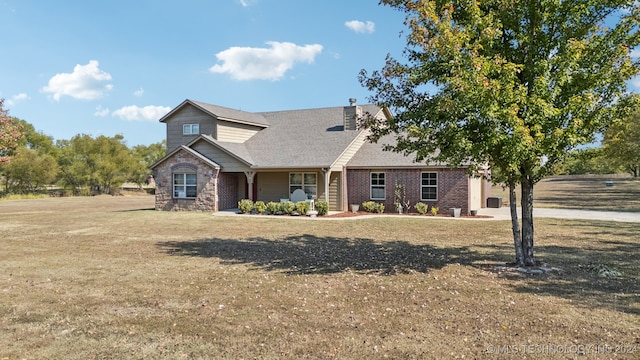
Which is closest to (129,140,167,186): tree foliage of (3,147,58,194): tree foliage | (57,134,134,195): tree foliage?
(57,134,134,195): tree foliage

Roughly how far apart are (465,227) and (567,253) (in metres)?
5.54

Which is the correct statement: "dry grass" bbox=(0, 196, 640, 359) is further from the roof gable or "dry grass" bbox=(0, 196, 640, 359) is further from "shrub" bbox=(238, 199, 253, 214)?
the roof gable

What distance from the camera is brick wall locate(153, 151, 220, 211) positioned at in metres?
23.1

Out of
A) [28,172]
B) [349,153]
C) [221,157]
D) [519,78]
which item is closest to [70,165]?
[28,172]

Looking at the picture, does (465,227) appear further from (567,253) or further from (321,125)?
(321,125)

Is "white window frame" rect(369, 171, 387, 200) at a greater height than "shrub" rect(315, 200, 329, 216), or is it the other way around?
"white window frame" rect(369, 171, 387, 200)

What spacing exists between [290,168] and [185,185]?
21.4 feet

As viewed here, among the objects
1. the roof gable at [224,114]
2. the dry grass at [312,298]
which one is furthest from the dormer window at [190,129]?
the dry grass at [312,298]

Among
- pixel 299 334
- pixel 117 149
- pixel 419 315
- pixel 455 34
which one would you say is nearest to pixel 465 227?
pixel 455 34

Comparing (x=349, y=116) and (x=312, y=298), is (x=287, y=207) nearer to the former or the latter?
(x=349, y=116)

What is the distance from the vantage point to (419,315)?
595cm

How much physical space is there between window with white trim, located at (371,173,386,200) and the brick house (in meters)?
0.06

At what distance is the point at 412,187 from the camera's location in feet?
70.2

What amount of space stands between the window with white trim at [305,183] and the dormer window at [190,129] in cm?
723
